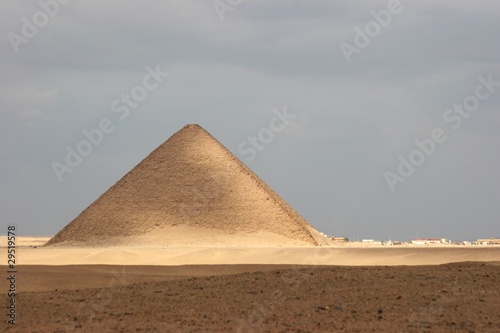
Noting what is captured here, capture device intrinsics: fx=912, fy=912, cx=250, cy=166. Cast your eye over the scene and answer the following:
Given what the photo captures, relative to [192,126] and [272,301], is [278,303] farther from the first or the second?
[192,126]

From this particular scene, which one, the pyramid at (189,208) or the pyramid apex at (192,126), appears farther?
the pyramid apex at (192,126)

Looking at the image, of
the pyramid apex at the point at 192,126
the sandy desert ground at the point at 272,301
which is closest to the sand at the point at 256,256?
the sandy desert ground at the point at 272,301

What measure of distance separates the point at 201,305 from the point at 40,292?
5.10m

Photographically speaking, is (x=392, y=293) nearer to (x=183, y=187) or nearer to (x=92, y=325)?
(x=92, y=325)

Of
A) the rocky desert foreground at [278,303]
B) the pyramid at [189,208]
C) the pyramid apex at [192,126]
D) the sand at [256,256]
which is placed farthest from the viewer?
the pyramid apex at [192,126]

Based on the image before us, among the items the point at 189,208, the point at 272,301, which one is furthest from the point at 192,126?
the point at 272,301

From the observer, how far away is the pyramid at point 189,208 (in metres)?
67.6

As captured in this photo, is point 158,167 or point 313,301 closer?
point 313,301

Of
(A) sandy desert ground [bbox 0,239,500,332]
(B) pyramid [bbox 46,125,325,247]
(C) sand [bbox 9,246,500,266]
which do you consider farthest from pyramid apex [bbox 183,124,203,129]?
(A) sandy desert ground [bbox 0,239,500,332]

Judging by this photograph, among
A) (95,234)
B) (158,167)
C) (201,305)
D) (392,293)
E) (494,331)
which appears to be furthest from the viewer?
(158,167)

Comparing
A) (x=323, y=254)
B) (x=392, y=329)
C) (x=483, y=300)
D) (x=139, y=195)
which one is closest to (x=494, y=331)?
(x=392, y=329)

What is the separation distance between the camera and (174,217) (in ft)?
228

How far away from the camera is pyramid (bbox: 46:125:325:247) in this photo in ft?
222

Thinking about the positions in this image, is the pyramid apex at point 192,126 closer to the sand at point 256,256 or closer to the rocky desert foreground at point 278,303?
the sand at point 256,256
